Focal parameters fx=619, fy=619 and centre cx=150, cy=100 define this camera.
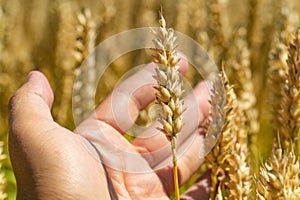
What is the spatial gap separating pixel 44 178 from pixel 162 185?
2.25ft

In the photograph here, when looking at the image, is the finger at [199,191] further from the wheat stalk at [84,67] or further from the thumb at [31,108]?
the thumb at [31,108]

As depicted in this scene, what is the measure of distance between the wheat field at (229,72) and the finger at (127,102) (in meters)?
0.11

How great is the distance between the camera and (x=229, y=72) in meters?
3.16

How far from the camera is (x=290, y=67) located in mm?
1837

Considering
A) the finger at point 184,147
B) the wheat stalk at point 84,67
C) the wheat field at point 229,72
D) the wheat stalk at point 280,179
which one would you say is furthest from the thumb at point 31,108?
the wheat stalk at point 280,179

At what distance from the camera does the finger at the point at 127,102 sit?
2427 millimetres

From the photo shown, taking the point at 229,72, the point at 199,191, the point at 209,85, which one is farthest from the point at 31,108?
the point at 229,72

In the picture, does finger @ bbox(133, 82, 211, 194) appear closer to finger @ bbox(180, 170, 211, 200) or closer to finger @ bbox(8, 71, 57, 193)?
finger @ bbox(180, 170, 211, 200)

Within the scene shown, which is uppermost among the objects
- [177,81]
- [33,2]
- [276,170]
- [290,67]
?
[33,2]

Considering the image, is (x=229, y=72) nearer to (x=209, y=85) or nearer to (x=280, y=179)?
(x=209, y=85)

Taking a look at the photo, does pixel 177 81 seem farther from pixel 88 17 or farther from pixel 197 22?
pixel 197 22

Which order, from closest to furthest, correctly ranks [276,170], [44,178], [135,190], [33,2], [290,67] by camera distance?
[276,170] < [44,178] < [290,67] < [135,190] < [33,2]

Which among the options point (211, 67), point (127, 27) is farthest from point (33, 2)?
point (211, 67)

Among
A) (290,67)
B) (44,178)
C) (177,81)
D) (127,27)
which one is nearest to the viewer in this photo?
(177,81)
